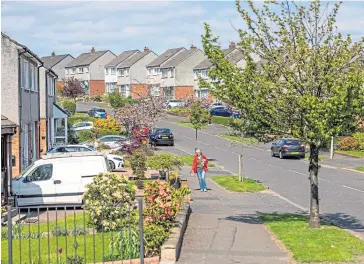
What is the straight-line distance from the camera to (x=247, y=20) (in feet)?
56.4

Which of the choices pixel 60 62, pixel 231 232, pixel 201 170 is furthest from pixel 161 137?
pixel 60 62

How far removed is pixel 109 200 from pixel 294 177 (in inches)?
803

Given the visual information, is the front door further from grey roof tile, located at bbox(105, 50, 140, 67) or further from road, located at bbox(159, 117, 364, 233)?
grey roof tile, located at bbox(105, 50, 140, 67)

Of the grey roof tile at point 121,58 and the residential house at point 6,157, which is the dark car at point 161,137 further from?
the grey roof tile at point 121,58

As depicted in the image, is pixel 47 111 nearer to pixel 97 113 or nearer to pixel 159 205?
pixel 159 205

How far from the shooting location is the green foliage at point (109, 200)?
52.4 feet

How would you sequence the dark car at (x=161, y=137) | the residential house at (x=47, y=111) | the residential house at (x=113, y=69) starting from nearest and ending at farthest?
the residential house at (x=47, y=111)
the dark car at (x=161, y=137)
the residential house at (x=113, y=69)

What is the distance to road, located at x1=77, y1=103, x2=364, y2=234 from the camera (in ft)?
76.7

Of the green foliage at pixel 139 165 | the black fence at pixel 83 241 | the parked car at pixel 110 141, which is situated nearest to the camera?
the black fence at pixel 83 241

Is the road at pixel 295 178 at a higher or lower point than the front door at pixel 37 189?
lower

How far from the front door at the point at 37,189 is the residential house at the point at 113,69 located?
90292mm

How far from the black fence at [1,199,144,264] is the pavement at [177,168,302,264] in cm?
122

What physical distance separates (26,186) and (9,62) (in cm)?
591

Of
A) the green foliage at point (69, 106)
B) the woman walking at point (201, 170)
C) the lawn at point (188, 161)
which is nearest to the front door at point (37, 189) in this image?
the woman walking at point (201, 170)
